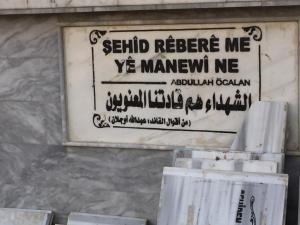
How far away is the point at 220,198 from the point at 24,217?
2209 mm

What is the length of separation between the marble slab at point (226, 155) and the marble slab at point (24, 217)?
155 centimetres

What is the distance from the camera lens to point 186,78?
5.32 metres

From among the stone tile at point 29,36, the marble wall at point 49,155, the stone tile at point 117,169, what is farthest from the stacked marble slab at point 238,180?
the stone tile at point 29,36

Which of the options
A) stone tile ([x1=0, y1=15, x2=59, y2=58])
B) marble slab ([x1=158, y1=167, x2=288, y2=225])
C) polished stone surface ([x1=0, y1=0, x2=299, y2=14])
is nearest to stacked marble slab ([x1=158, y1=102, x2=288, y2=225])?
marble slab ([x1=158, y1=167, x2=288, y2=225])

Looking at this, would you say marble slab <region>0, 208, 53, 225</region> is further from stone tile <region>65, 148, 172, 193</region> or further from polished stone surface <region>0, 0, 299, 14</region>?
polished stone surface <region>0, 0, 299, 14</region>

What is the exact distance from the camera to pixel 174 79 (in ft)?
→ 17.5

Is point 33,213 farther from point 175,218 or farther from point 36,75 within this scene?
point 175,218

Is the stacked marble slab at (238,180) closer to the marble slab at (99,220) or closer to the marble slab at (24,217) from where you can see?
the marble slab at (99,220)

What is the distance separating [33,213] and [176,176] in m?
1.77

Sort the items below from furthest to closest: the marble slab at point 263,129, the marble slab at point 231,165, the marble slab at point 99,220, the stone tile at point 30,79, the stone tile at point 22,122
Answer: the stone tile at point 22,122 < the stone tile at point 30,79 < the marble slab at point 99,220 < the marble slab at point 263,129 < the marble slab at point 231,165

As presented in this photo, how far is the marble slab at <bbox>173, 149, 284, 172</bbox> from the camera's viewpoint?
490 cm

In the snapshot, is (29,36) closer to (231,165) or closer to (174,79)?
(174,79)

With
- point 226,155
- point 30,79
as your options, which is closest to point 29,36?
point 30,79

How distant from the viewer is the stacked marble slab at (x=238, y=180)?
4.73m
